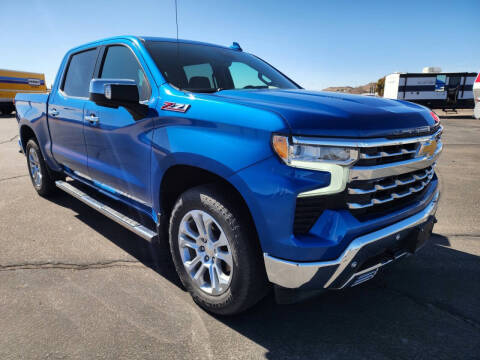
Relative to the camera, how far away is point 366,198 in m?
1.84

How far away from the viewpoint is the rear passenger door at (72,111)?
344cm

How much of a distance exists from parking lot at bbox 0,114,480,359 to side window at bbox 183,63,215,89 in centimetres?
157

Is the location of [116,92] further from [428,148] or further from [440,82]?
[440,82]

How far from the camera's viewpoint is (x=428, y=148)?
2.21 m

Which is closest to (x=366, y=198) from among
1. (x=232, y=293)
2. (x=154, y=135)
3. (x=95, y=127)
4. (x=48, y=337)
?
(x=232, y=293)

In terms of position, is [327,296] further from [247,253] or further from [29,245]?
[29,245]

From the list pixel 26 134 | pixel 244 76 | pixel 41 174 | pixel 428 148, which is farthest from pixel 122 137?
pixel 26 134

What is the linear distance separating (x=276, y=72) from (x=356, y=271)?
95.8 inches

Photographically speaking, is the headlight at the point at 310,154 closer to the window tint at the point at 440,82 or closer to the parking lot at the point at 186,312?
the parking lot at the point at 186,312

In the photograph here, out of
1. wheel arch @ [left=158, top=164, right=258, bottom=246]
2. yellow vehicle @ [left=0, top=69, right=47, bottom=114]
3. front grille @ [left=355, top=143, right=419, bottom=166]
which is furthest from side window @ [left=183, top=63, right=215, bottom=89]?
yellow vehicle @ [left=0, top=69, right=47, bottom=114]

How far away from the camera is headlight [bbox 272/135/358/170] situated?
5.57 feet

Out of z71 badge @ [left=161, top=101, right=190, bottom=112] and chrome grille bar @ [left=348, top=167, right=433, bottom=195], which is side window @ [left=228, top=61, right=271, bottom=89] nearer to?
z71 badge @ [left=161, top=101, right=190, bottom=112]

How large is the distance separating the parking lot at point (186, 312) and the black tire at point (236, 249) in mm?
222

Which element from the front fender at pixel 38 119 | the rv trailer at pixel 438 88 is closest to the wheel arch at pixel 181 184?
the front fender at pixel 38 119
